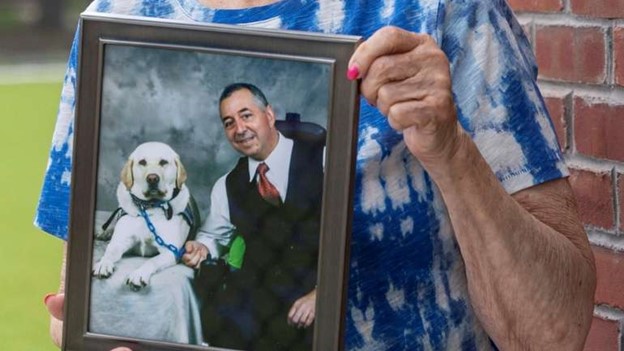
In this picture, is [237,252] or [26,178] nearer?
[237,252]

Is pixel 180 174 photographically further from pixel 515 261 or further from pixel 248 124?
pixel 515 261

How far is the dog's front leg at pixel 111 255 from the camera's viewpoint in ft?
4.81

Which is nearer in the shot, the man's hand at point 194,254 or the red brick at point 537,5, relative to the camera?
the man's hand at point 194,254

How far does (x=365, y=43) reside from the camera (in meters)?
1.35

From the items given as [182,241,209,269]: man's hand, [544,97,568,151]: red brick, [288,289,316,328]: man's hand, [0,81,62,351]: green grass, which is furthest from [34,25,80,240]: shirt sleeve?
[0,81,62,351]: green grass

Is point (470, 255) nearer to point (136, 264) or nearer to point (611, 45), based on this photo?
point (136, 264)

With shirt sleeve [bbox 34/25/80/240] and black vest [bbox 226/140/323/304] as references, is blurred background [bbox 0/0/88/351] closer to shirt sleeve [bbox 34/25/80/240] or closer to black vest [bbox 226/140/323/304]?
shirt sleeve [bbox 34/25/80/240]

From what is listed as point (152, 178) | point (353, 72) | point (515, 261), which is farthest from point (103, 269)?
point (515, 261)

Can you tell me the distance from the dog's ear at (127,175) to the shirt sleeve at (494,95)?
16.4 inches

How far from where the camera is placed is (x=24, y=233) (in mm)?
6684

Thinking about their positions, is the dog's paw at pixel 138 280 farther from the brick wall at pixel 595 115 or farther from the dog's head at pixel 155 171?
the brick wall at pixel 595 115

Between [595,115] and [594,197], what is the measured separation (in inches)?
5.4

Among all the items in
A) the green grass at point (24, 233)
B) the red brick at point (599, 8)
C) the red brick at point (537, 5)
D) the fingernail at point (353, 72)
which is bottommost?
the green grass at point (24, 233)

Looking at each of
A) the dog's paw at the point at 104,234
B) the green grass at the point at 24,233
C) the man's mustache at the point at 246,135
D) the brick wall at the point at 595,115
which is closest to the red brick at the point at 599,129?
the brick wall at the point at 595,115
